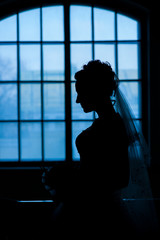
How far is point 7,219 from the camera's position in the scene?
1354 millimetres

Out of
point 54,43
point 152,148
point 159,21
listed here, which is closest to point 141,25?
point 159,21

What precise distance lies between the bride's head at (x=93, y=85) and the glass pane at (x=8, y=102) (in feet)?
7.95

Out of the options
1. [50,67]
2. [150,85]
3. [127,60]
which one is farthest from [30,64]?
[150,85]

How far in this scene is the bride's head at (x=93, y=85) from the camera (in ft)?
3.68

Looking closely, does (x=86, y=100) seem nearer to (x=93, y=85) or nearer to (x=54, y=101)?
(x=93, y=85)

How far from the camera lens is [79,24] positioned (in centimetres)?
341

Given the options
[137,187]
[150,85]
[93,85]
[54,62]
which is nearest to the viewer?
[93,85]

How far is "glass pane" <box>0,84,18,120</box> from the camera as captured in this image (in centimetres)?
342

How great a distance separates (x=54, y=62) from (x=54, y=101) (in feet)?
1.56

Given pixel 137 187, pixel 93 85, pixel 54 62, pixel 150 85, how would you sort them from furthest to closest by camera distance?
pixel 54 62 < pixel 150 85 < pixel 137 187 < pixel 93 85

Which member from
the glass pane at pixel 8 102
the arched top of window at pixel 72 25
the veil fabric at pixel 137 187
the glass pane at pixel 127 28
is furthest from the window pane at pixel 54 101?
the veil fabric at pixel 137 187

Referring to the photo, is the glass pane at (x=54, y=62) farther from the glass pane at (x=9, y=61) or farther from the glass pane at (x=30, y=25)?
the glass pane at (x=9, y=61)

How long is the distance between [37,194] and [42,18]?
2119 mm

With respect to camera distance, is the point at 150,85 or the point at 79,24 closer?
the point at 150,85
